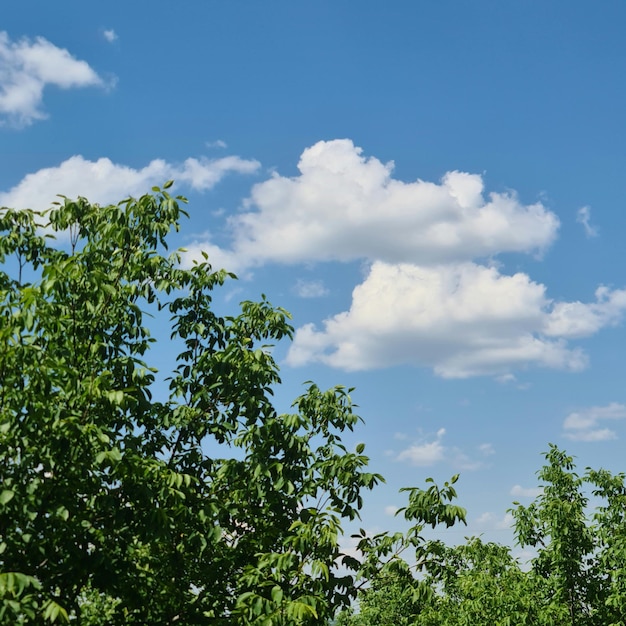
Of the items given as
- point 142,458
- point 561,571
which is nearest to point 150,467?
point 142,458

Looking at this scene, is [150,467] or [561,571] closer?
[150,467]

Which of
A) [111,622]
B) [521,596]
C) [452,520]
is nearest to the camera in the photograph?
[111,622]

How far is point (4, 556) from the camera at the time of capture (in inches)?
323

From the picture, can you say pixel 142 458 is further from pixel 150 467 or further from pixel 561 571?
pixel 561 571

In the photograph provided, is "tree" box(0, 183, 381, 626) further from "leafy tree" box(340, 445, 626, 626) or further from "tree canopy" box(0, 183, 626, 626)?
"leafy tree" box(340, 445, 626, 626)

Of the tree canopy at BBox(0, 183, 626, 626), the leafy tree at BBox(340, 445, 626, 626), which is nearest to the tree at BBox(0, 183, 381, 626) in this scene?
the tree canopy at BBox(0, 183, 626, 626)

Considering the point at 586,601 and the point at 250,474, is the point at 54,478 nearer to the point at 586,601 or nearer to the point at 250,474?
the point at 250,474

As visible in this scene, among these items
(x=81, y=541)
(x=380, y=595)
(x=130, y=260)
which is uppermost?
(x=130, y=260)

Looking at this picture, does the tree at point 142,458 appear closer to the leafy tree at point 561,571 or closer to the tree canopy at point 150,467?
the tree canopy at point 150,467

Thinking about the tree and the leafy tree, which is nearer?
the tree

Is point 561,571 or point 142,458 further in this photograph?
point 561,571

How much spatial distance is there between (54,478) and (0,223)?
534 cm

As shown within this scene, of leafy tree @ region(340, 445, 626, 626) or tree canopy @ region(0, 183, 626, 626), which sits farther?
leafy tree @ region(340, 445, 626, 626)

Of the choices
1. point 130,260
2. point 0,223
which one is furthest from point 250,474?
point 0,223
